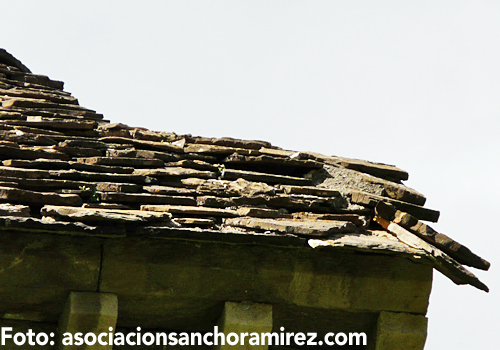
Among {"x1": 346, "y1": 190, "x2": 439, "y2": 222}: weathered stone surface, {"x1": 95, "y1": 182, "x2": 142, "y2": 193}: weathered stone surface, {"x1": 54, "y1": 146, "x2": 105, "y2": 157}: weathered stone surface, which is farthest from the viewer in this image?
{"x1": 54, "y1": 146, "x2": 105, "y2": 157}: weathered stone surface

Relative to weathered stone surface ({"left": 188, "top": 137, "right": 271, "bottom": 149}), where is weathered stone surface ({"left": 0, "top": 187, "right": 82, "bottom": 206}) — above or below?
below

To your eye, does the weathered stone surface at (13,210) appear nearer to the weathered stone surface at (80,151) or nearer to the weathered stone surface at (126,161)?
the weathered stone surface at (126,161)

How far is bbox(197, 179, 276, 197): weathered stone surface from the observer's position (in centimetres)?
494

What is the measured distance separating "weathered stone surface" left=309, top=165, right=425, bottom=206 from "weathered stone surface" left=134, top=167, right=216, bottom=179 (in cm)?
90

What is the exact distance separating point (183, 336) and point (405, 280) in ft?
4.99

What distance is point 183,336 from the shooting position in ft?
14.9

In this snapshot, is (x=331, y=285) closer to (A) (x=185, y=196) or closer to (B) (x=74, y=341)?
(A) (x=185, y=196)

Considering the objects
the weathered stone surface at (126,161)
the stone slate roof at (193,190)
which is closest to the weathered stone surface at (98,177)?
the stone slate roof at (193,190)

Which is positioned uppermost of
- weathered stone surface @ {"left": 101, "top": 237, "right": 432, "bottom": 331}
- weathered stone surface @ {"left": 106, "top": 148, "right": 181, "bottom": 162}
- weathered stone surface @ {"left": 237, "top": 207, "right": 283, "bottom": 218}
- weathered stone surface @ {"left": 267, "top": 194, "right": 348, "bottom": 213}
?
weathered stone surface @ {"left": 106, "top": 148, "right": 181, "bottom": 162}

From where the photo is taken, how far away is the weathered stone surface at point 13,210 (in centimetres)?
399

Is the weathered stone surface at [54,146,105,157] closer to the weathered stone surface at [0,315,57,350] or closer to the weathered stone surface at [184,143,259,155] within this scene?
the weathered stone surface at [184,143,259,155]

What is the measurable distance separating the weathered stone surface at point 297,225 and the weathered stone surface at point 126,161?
1.05 m

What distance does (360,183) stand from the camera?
218 inches

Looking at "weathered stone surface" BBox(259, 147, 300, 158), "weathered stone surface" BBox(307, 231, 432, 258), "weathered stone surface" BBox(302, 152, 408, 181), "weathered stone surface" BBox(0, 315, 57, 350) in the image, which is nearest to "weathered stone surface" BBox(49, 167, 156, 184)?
"weathered stone surface" BBox(0, 315, 57, 350)
